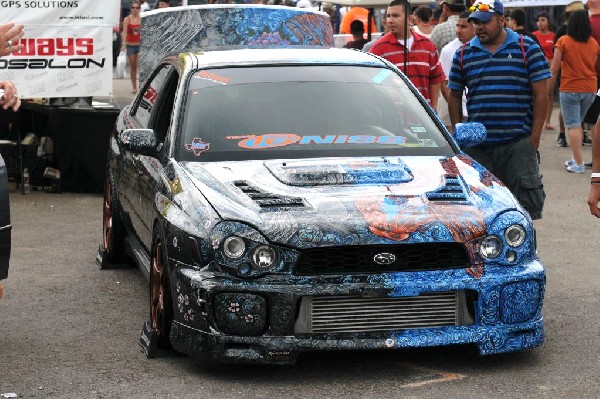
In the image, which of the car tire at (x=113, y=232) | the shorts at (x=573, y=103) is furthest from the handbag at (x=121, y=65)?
the car tire at (x=113, y=232)

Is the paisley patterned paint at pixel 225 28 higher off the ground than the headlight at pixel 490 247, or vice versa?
the headlight at pixel 490 247

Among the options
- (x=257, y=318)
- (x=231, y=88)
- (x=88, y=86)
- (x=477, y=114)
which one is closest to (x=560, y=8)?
(x=88, y=86)

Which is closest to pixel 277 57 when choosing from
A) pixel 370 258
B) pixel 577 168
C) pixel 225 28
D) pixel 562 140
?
pixel 370 258

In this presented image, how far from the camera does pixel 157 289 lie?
6750mm

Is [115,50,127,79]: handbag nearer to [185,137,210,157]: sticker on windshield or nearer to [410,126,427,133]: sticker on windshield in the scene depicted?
[410,126,427,133]: sticker on windshield

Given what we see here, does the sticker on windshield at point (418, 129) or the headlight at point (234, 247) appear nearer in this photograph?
the headlight at point (234, 247)

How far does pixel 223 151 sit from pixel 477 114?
2.43m

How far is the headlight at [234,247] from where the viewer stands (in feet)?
19.5

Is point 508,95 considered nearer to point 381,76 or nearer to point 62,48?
point 381,76

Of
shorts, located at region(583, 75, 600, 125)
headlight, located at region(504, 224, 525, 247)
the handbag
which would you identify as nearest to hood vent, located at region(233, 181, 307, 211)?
headlight, located at region(504, 224, 525, 247)

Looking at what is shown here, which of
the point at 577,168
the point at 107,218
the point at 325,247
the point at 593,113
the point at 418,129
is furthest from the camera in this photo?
the point at 593,113

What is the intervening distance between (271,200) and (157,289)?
37.1 inches

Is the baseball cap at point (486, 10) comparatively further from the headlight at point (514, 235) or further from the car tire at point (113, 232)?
the headlight at point (514, 235)

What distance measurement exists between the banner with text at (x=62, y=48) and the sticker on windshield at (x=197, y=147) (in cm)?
603
